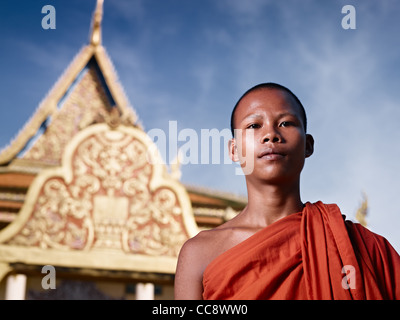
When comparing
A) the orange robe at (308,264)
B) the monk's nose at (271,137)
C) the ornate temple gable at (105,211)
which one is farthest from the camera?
the ornate temple gable at (105,211)

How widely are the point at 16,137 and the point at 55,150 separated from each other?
0.47m

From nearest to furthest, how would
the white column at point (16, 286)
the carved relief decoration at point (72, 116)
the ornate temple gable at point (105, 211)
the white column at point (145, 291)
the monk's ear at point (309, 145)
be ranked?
the monk's ear at point (309, 145), the white column at point (16, 286), the ornate temple gable at point (105, 211), the white column at point (145, 291), the carved relief decoration at point (72, 116)

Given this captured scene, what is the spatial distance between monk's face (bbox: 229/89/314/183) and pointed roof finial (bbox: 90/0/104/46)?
4.83 m

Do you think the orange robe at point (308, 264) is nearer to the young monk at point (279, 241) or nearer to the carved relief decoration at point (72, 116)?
the young monk at point (279, 241)

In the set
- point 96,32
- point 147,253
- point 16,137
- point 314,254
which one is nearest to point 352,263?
point 314,254

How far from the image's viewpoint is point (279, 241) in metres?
1.10

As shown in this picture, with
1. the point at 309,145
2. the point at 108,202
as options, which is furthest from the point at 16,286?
the point at 309,145

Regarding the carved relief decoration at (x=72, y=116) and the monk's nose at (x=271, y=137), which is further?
the carved relief decoration at (x=72, y=116)

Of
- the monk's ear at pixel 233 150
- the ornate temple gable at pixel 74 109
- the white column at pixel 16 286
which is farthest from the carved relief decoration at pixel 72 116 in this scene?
the monk's ear at pixel 233 150

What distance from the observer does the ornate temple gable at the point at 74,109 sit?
5367mm

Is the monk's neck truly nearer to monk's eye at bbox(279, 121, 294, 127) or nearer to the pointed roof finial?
monk's eye at bbox(279, 121, 294, 127)

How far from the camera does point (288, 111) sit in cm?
118

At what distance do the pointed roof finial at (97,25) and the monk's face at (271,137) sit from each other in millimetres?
4835
